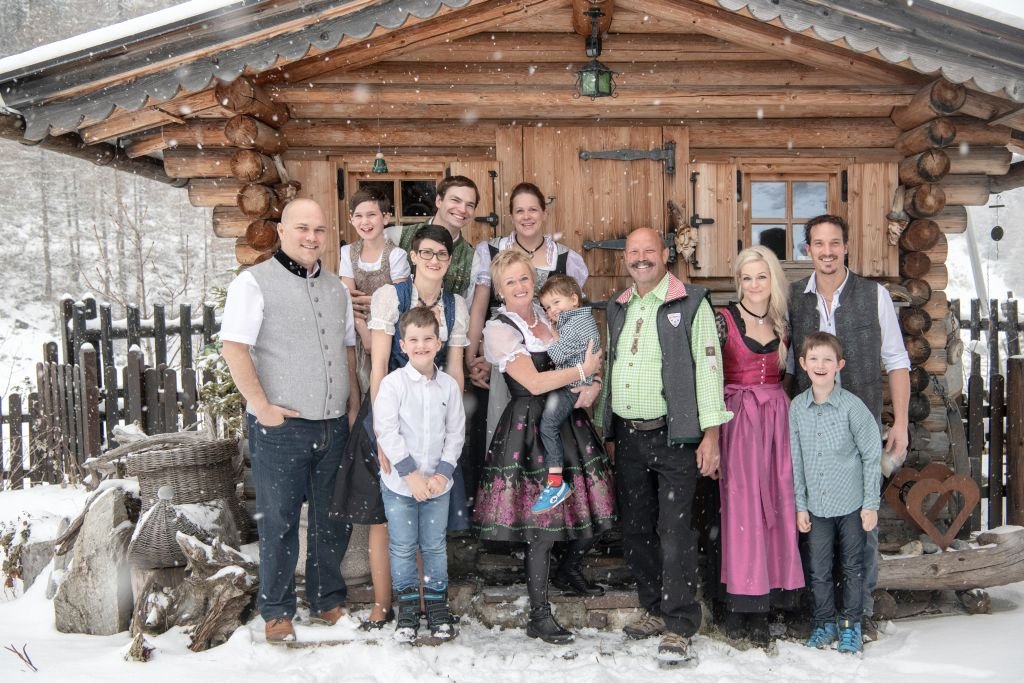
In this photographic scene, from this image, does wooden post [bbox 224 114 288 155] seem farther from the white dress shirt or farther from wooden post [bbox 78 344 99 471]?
wooden post [bbox 78 344 99 471]

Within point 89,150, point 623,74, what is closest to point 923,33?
point 623,74

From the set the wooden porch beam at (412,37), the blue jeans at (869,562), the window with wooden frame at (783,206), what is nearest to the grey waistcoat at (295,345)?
the wooden porch beam at (412,37)

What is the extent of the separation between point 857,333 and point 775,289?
0.65 meters

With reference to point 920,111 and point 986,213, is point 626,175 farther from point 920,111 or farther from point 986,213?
point 986,213

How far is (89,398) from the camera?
8.23 meters

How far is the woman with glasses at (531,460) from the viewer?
4.34m

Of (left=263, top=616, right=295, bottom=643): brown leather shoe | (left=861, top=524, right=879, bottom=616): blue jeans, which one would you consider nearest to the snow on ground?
(left=263, top=616, right=295, bottom=643): brown leather shoe

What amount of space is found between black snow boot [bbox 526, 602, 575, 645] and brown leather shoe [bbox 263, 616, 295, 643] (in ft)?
4.39

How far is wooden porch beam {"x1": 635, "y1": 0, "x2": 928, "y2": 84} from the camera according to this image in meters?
5.50

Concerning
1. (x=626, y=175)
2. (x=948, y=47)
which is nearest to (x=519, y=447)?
(x=626, y=175)

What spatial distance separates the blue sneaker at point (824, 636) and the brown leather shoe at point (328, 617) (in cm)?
267

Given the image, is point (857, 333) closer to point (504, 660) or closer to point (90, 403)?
point (504, 660)

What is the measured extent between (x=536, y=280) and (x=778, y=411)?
1680mm

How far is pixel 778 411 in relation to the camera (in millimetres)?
4422
